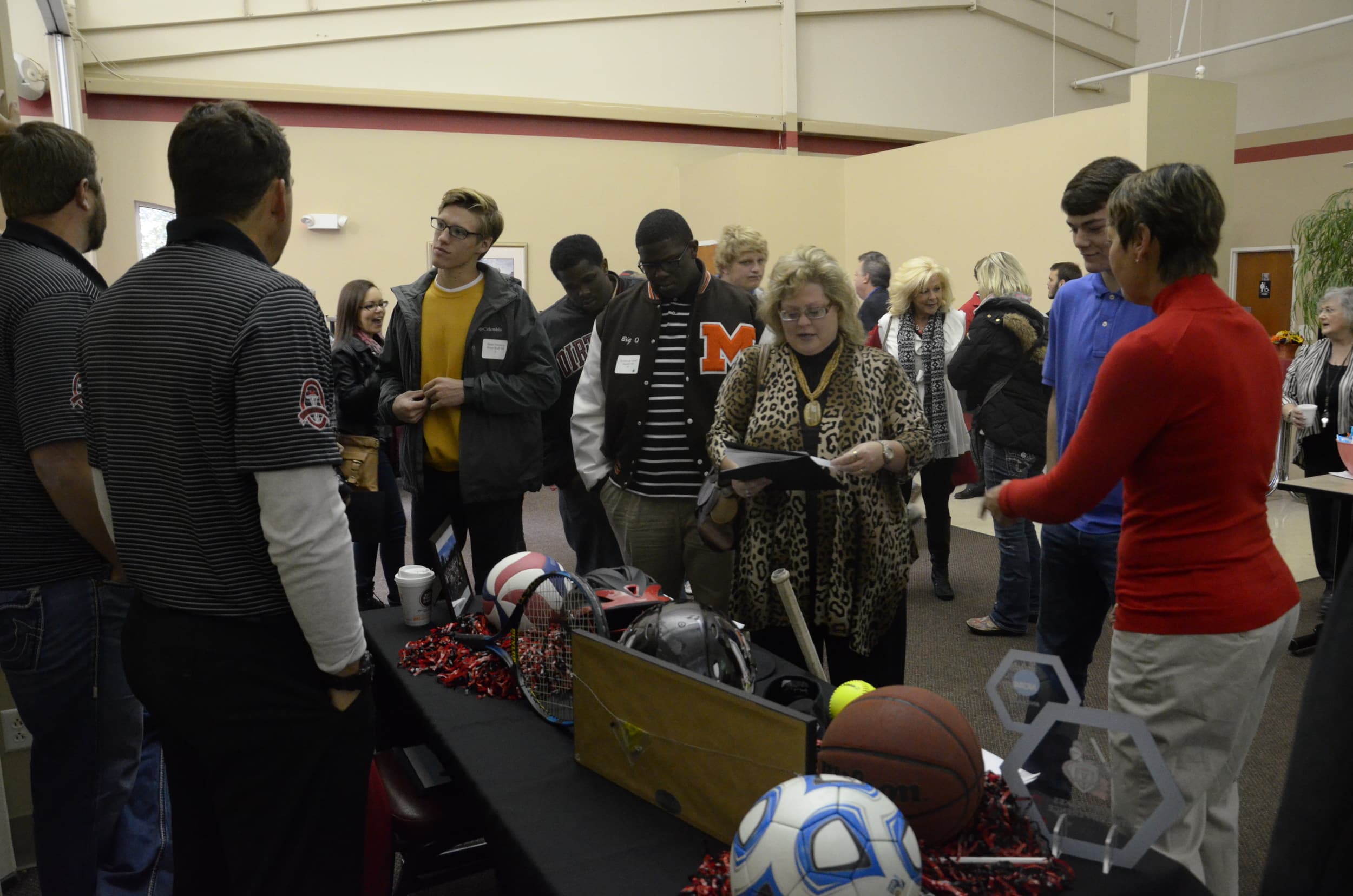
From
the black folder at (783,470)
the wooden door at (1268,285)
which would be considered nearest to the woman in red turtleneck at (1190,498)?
the black folder at (783,470)

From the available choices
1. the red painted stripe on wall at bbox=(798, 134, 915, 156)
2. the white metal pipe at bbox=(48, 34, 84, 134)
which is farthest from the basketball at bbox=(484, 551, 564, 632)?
the red painted stripe on wall at bbox=(798, 134, 915, 156)

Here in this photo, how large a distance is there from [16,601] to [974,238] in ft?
24.7

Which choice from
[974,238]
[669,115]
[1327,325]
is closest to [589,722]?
[1327,325]

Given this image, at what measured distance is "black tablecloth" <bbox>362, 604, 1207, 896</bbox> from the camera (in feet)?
3.86

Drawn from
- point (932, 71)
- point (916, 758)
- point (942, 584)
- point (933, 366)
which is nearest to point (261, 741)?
point (916, 758)

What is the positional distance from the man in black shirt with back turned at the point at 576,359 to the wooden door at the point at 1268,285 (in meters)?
9.01

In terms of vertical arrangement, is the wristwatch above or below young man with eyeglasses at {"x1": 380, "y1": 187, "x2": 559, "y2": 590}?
below

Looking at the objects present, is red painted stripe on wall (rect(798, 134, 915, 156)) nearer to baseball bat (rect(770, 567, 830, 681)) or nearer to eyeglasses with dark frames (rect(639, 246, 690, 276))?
eyeglasses with dark frames (rect(639, 246, 690, 276))

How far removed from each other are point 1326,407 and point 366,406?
430 cm

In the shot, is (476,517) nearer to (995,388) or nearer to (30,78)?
(995,388)

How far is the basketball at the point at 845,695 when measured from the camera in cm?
144

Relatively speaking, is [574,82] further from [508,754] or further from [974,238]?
[508,754]

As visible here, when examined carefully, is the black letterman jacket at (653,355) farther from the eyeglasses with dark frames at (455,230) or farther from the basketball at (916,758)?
the basketball at (916,758)

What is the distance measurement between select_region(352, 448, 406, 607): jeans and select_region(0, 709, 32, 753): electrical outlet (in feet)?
4.86
